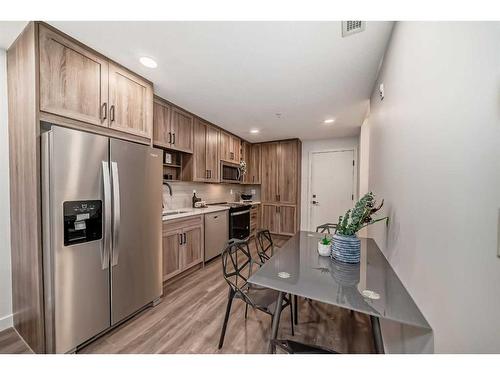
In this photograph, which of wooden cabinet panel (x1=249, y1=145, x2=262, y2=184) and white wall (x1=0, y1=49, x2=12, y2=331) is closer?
white wall (x1=0, y1=49, x2=12, y2=331)

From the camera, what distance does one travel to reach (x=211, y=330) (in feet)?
5.18

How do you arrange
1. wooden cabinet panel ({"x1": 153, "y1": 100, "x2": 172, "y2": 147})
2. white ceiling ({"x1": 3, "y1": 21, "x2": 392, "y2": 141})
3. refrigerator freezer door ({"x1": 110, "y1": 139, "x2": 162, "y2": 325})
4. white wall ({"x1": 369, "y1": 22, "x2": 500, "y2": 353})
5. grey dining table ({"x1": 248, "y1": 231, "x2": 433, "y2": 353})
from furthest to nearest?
wooden cabinet panel ({"x1": 153, "y1": 100, "x2": 172, "y2": 147})
refrigerator freezer door ({"x1": 110, "y1": 139, "x2": 162, "y2": 325})
white ceiling ({"x1": 3, "y1": 21, "x2": 392, "y2": 141})
grey dining table ({"x1": 248, "y1": 231, "x2": 433, "y2": 353})
white wall ({"x1": 369, "y1": 22, "x2": 500, "y2": 353})

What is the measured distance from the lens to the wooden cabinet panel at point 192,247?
97.6 inches

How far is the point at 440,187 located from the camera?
2.42 ft

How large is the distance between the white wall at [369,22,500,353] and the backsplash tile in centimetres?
291

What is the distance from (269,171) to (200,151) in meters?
2.04

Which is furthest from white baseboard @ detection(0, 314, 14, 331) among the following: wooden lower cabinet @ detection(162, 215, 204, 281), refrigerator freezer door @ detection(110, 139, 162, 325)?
wooden lower cabinet @ detection(162, 215, 204, 281)

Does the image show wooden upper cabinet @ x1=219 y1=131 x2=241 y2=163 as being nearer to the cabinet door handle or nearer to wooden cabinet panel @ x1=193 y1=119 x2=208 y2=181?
wooden cabinet panel @ x1=193 y1=119 x2=208 y2=181

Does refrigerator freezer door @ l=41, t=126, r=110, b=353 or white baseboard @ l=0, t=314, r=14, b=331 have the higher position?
refrigerator freezer door @ l=41, t=126, r=110, b=353

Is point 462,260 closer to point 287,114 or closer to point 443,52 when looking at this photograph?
point 443,52

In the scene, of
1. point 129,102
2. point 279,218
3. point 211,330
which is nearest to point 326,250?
point 211,330

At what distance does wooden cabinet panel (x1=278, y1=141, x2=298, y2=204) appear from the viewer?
438 cm

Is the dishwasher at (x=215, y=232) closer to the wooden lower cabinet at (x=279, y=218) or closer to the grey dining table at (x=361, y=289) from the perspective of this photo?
the wooden lower cabinet at (x=279, y=218)
